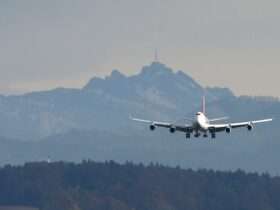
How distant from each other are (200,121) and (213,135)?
4311mm

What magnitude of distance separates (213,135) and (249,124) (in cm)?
458

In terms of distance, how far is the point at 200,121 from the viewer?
174 metres

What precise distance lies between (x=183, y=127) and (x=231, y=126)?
561cm

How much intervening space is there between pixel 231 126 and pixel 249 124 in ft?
7.37

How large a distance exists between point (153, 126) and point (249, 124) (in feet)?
36.5

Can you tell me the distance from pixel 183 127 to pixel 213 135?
398cm

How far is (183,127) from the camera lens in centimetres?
17575

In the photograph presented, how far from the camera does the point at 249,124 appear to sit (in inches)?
6914

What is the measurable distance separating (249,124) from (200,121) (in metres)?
5.99

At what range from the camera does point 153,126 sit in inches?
6845

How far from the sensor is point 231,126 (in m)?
177

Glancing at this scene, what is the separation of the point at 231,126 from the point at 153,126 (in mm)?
9402

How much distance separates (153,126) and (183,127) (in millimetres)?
3927
